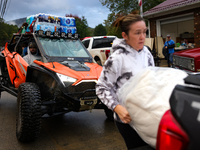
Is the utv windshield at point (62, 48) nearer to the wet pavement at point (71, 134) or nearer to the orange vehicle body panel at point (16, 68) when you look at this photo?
the orange vehicle body panel at point (16, 68)

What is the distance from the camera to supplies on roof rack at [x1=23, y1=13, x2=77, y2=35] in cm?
553

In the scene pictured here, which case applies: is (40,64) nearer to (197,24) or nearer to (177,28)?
(197,24)

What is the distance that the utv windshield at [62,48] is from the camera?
16.3 ft

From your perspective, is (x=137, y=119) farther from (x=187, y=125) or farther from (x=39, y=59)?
(x=39, y=59)

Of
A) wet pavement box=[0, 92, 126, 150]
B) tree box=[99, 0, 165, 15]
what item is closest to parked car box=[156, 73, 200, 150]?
wet pavement box=[0, 92, 126, 150]

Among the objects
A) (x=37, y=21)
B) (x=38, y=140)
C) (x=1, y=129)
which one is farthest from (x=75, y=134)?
(x=37, y=21)

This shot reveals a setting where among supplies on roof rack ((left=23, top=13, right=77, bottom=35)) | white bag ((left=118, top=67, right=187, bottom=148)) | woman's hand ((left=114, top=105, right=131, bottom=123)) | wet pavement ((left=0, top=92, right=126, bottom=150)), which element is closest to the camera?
white bag ((left=118, top=67, right=187, bottom=148))

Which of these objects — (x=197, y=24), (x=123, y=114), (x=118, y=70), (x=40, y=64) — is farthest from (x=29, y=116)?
(x=197, y=24)

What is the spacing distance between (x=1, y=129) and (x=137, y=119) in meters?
4.09

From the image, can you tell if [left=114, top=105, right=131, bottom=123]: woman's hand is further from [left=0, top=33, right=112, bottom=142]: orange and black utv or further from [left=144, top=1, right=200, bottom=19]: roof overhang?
[left=144, top=1, right=200, bottom=19]: roof overhang

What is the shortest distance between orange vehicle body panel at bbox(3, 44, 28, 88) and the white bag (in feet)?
13.3

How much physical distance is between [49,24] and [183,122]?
5381 millimetres

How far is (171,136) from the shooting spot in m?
0.90

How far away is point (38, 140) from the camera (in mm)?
4031
